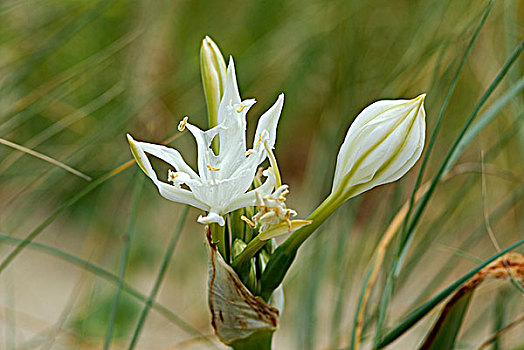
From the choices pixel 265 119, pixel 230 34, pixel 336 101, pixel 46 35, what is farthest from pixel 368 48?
pixel 265 119

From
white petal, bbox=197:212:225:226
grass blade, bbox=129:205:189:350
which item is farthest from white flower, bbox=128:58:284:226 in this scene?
grass blade, bbox=129:205:189:350

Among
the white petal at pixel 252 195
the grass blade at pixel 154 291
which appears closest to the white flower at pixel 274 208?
the white petal at pixel 252 195

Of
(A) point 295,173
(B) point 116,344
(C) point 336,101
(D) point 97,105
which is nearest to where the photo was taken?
(D) point 97,105

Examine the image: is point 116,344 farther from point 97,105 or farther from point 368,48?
point 368,48

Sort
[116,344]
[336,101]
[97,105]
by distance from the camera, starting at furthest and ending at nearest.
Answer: [116,344] → [336,101] → [97,105]

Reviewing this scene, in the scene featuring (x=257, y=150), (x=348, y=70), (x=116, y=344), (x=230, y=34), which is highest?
(x=230, y=34)

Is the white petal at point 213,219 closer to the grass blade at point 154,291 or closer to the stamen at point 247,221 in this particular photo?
the stamen at point 247,221

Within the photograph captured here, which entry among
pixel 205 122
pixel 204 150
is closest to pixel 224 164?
pixel 204 150
